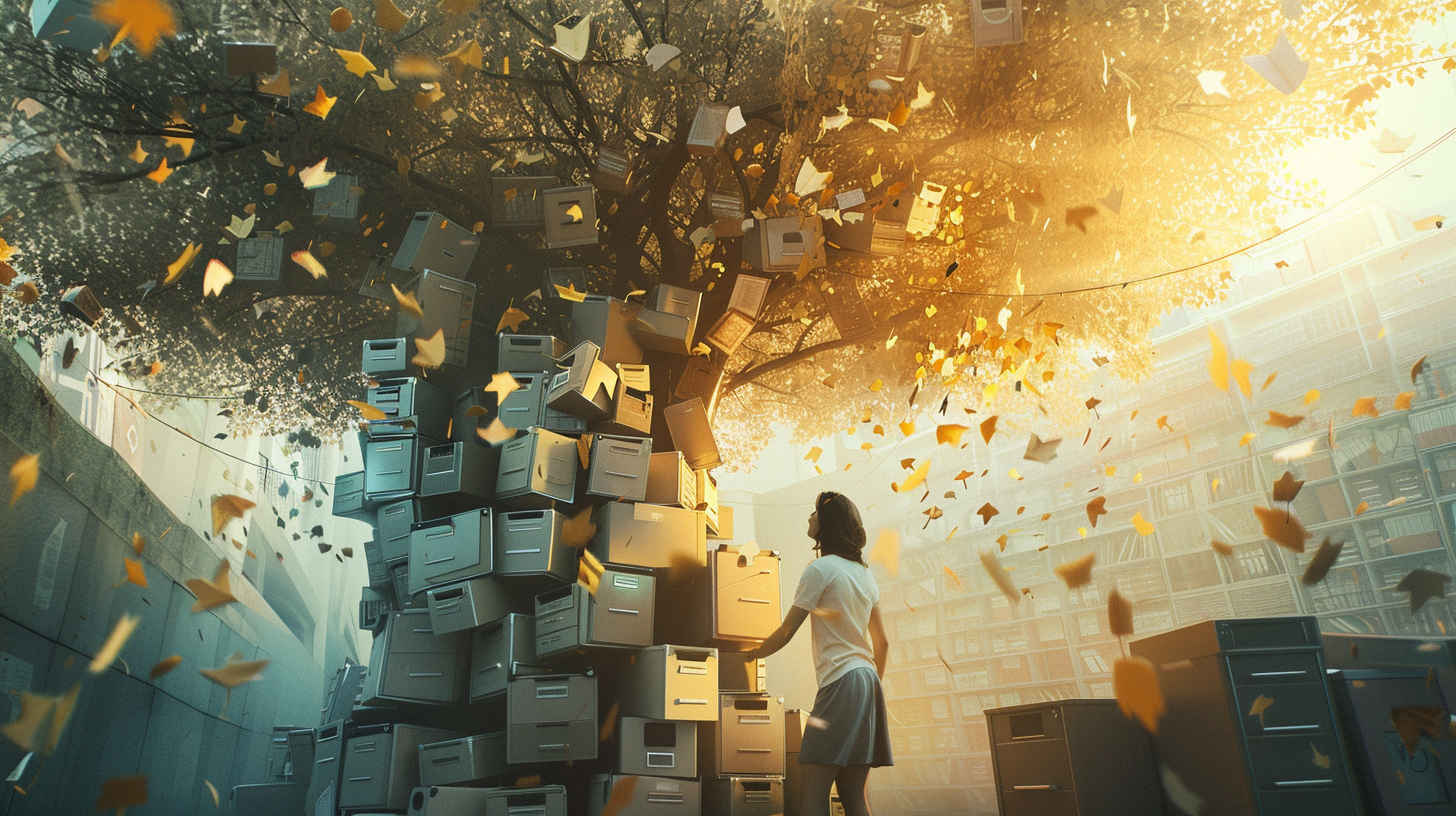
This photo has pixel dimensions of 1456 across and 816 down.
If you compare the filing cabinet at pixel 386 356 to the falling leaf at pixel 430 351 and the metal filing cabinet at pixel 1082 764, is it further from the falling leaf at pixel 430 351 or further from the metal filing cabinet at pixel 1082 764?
the metal filing cabinet at pixel 1082 764

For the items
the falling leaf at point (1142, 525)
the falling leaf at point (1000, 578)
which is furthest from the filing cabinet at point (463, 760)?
the falling leaf at point (1142, 525)

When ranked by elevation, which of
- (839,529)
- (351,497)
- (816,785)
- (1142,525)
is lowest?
(816,785)

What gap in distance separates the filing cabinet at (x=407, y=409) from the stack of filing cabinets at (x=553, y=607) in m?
0.01

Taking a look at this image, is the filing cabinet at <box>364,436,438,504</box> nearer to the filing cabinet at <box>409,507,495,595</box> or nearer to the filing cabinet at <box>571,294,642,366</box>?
the filing cabinet at <box>409,507,495,595</box>

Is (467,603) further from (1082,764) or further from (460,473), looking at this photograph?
(1082,764)

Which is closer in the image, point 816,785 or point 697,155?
point 816,785

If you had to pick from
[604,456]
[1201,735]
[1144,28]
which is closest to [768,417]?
[604,456]

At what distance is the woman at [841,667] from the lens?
254cm

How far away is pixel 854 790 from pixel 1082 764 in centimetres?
144

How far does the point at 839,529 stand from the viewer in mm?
2949

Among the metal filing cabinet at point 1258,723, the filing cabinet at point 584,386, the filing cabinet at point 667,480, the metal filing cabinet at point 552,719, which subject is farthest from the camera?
the filing cabinet at point 667,480

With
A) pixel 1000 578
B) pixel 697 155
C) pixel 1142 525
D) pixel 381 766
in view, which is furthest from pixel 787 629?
pixel 1142 525

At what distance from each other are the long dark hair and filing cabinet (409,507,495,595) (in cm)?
170

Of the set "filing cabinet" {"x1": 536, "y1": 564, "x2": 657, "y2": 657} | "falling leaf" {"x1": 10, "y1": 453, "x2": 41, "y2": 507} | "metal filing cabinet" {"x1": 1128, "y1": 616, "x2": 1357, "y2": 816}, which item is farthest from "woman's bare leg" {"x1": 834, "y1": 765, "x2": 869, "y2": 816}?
"falling leaf" {"x1": 10, "y1": 453, "x2": 41, "y2": 507}
